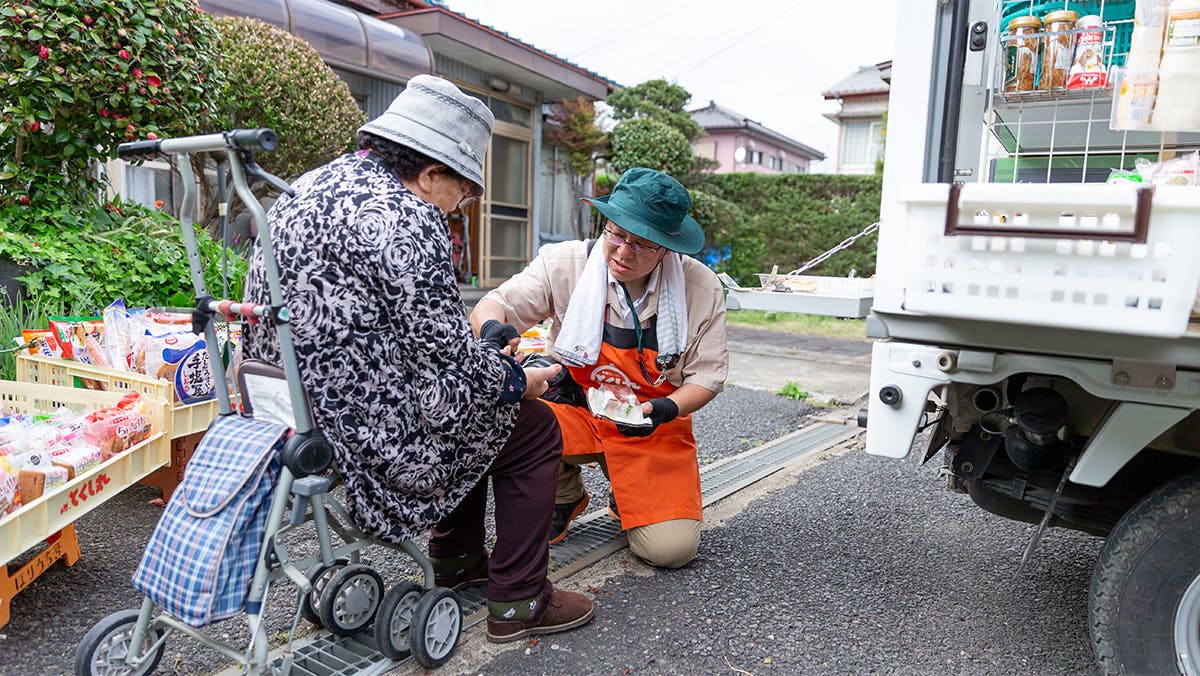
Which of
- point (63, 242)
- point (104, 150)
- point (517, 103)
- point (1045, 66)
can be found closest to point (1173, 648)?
point (1045, 66)

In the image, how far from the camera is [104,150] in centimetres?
400

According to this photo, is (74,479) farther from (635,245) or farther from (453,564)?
(635,245)

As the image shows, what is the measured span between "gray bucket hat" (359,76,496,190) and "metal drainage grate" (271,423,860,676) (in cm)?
133

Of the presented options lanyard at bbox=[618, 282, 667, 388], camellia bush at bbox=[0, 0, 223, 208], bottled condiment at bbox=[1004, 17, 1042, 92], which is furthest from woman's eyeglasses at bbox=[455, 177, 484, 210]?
camellia bush at bbox=[0, 0, 223, 208]

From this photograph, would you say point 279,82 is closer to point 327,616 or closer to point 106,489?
point 106,489

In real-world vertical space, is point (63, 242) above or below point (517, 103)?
below

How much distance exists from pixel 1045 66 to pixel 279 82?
511 cm

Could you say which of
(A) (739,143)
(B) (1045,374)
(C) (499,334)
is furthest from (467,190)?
(A) (739,143)

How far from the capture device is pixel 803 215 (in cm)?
1308

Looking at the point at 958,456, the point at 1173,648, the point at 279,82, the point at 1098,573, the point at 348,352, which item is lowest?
the point at 1173,648

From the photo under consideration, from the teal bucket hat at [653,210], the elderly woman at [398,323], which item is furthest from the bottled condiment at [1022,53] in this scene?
the elderly woman at [398,323]

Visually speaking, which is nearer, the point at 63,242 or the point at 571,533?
the point at 571,533

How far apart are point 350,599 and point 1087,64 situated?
2.57 m

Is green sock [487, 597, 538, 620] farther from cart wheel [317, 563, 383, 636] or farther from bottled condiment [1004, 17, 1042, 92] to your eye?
bottled condiment [1004, 17, 1042, 92]
